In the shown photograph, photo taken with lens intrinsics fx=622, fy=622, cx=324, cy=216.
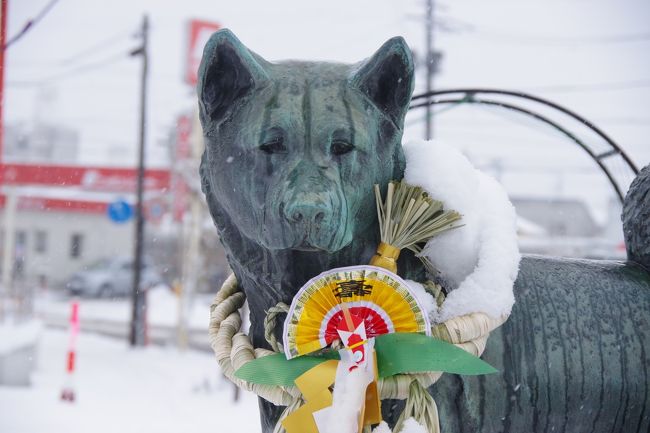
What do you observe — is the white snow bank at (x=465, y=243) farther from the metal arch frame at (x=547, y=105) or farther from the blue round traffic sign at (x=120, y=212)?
the blue round traffic sign at (x=120, y=212)

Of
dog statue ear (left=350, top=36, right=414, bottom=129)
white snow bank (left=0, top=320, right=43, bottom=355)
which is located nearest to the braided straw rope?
dog statue ear (left=350, top=36, right=414, bottom=129)

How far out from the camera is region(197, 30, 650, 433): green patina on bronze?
42.6 inches

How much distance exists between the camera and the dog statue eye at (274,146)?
1.09 metres

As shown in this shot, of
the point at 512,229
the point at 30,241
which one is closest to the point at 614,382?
the point at 512,229

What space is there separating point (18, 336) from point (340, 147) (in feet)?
24.3

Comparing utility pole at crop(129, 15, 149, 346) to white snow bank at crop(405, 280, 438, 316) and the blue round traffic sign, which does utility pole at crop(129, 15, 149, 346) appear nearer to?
the blue round traffic sign

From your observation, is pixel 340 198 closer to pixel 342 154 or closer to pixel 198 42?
pixel 342 154

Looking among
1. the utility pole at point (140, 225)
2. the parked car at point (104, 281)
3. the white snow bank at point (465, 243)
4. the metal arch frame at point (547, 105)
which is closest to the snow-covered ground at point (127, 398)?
the utility pole at point (140, 225)

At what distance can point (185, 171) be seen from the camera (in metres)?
9.73

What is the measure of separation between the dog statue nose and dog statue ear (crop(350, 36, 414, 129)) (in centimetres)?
30

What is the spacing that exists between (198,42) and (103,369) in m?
4.76

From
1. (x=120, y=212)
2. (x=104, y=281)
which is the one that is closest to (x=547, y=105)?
(x=120, y=212)

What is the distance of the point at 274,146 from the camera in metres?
1.10

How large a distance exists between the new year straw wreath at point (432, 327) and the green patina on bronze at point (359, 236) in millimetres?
47
